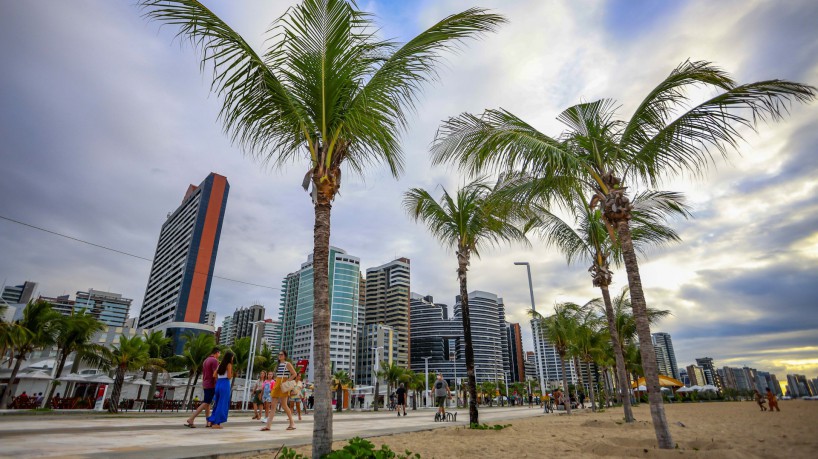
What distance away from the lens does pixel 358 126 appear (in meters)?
5.80

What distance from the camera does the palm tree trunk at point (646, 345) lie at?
6391 mm

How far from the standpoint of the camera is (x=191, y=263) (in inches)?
3745

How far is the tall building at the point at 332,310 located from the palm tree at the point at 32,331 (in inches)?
3671

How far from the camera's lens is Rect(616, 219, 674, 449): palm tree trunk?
6391 millimetres

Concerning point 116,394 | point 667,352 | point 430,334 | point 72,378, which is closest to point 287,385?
point 116,394

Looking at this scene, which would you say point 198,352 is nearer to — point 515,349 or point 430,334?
point 430,334

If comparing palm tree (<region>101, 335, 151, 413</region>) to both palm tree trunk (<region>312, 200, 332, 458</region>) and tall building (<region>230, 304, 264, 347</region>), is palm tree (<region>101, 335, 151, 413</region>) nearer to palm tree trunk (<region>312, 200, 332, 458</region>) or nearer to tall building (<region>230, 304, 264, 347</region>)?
palm tree trunk (<region>312, 200, 332, 458</region>)

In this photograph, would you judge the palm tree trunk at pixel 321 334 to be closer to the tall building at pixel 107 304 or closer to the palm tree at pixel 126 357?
the palm tree at pixel 126 357

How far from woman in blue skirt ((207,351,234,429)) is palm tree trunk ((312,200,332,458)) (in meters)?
4.74

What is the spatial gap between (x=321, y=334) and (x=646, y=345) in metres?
6.10

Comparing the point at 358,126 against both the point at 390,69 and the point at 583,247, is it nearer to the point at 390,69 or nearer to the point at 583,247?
the point at 390,69

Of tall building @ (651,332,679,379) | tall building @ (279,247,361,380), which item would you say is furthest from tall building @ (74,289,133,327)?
tall building @ (651,332,679,379)

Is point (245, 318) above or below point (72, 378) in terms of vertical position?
above

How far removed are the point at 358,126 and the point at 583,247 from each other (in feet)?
41.4
